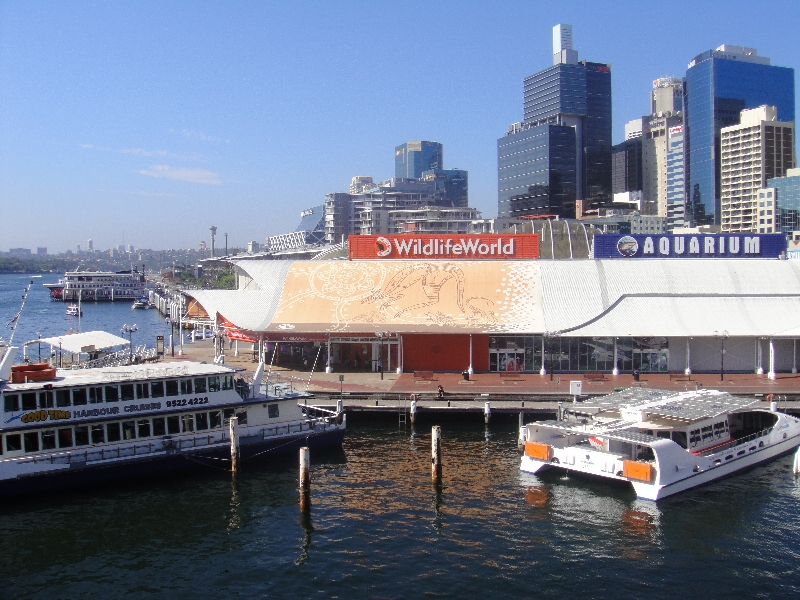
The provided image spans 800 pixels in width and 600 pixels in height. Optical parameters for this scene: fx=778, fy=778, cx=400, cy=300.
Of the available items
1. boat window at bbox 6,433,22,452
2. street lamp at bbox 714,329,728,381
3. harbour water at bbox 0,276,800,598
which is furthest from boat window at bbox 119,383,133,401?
street lamp at bbox 714,329,728,381

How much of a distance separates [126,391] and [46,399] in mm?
3890

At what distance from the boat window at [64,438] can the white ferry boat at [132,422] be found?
49mm

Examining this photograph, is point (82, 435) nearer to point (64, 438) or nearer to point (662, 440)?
point (64, 438)

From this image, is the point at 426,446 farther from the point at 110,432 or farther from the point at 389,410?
the point at 110,432

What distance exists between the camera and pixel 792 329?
62.7m

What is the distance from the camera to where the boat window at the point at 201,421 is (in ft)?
142

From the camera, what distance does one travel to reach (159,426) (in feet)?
138

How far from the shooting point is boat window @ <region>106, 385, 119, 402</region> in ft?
134

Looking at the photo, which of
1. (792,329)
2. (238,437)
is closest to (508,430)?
(238,437)

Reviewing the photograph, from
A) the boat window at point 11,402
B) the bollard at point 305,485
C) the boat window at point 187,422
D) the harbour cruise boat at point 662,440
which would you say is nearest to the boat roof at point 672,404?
the harbour cruise boat at point 662,440

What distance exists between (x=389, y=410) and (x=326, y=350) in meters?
17.5

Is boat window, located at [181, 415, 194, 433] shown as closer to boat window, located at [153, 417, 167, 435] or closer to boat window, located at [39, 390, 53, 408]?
boat window, located at [153, 417, 167, 435]

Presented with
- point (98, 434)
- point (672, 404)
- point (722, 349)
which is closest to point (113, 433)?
point (98, 434)

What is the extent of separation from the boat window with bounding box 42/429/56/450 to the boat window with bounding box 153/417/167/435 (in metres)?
5.01
